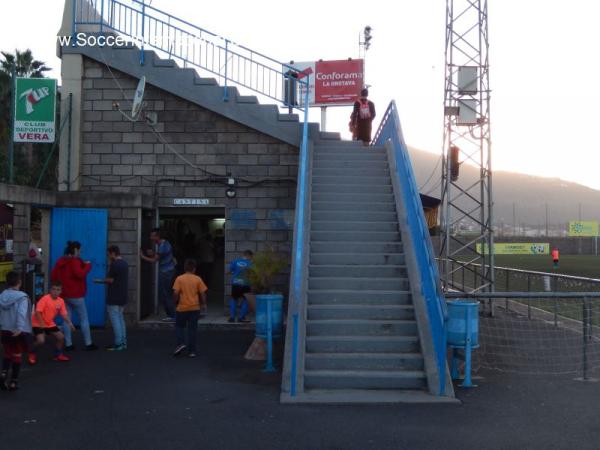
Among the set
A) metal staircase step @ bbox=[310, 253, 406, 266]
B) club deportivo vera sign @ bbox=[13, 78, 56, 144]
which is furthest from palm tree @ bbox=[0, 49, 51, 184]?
metal staircase step @ bbox=[310, 253, 406, 266]

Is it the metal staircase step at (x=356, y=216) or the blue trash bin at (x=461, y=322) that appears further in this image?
the metal staircase step at (x=356, y=216)

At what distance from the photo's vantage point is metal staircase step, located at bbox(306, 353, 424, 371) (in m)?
7.37

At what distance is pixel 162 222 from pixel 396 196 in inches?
282

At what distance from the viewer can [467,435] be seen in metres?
5.64

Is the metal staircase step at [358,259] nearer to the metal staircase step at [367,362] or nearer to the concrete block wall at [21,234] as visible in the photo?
the metal staircase step at [367,362]

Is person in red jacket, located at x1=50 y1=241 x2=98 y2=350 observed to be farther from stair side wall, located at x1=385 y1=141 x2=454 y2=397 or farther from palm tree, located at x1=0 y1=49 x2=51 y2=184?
palm tree, located at x1=0 y1=49 x2=51 y2=184

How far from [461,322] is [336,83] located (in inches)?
793

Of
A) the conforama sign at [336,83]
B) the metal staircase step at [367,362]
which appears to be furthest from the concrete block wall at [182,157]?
the conforama sign at [336,83]

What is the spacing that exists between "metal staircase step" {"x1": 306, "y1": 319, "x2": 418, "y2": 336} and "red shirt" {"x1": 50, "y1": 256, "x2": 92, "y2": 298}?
159 inches

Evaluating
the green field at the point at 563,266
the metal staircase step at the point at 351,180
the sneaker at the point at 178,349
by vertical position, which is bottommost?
the sneaker at the point at 178,349

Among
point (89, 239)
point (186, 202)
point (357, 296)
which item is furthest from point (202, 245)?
point (357, 296)

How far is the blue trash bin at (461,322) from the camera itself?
7402 millimetres

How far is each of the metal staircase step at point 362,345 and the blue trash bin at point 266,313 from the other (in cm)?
78

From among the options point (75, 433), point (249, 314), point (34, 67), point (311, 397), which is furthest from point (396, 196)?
point (34, 67)
